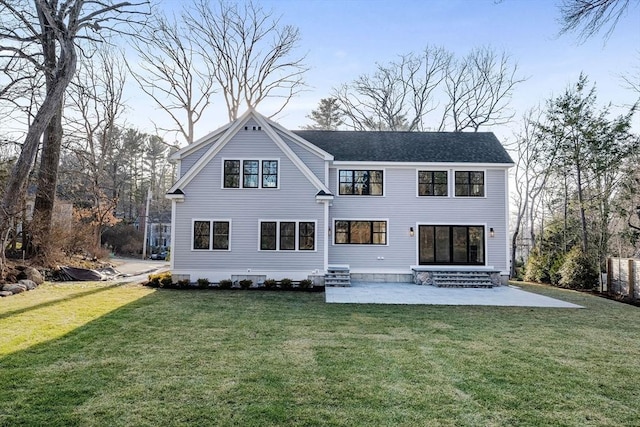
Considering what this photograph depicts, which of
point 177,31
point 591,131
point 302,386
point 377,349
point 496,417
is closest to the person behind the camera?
point 496,417

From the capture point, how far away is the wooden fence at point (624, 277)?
41.1 ft

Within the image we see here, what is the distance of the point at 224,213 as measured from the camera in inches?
573

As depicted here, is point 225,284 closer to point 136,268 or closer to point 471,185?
point 136,268

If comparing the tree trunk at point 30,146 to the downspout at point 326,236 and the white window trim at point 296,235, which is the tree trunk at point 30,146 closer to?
the white window trim at point 296,235

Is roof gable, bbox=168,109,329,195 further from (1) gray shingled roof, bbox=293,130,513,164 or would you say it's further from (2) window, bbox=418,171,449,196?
(2) window, bbox=418,171,449,196

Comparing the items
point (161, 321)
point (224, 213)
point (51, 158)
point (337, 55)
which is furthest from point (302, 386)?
point (337, 55)

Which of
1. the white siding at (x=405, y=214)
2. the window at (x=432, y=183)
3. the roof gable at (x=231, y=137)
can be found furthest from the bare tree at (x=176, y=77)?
the window at (x=432, y=183)

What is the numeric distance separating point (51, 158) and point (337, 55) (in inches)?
580

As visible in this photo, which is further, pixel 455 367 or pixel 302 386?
pixel 455 367

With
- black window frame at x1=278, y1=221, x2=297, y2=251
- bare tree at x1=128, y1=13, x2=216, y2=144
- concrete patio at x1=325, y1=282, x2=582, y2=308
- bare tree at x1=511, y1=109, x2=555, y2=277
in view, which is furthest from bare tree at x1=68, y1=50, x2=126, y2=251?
bare tree at x1=511, y1=109, x2=555, y2=277

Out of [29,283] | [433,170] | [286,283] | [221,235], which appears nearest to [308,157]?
[221,235]

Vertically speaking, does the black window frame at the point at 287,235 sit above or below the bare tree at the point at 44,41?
below

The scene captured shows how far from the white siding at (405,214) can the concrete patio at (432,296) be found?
1.41 m

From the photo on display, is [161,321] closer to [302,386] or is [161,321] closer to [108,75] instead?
[302,386]
